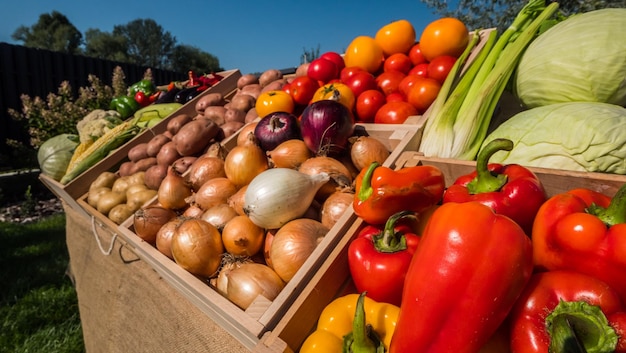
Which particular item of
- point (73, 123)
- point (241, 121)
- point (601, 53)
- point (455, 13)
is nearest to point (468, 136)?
point (601, 53)

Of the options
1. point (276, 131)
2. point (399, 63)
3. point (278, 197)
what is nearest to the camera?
point (278, 197)

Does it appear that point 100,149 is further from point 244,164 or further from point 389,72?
point 389,72

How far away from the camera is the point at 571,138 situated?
1.21m

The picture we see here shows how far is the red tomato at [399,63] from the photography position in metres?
2.50

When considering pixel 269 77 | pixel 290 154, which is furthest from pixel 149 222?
pixel 269 77

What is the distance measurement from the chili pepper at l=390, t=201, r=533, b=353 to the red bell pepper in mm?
165

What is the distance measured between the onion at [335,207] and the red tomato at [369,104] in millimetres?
868

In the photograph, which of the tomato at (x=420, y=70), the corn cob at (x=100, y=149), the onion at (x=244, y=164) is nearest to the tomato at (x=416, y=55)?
the tomato at (x=420, y=70)

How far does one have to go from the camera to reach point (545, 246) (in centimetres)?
83

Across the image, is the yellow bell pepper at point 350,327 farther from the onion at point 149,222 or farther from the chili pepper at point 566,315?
the onion at point 149,222

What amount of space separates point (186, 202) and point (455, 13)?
10.9m

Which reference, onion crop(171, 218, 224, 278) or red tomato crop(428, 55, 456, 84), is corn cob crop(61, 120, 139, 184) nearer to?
onion crop(171, 218, 224, 278)

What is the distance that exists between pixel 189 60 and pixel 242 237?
154 feet

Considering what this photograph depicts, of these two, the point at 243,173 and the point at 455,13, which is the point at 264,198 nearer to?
the point at 243,173
